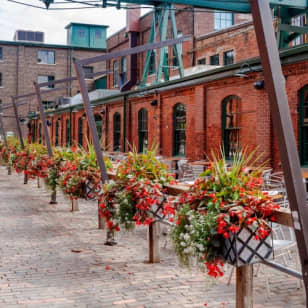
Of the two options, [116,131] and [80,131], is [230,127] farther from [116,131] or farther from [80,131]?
[80,131]

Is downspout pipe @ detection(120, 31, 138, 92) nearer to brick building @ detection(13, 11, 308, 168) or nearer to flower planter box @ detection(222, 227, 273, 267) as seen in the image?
brick building @ detection(13, 11, 308, 168)

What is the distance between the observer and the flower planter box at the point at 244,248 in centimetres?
393

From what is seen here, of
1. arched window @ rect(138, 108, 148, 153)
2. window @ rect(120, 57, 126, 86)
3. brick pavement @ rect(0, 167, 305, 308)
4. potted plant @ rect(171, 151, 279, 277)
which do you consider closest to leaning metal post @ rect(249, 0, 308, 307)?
potted plant @ rect(171, 151, 279, 277)

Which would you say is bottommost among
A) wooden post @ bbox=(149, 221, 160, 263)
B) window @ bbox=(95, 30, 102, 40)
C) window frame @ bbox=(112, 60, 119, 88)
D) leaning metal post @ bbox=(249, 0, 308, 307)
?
wooden post @ bbox=(149, 221, 160, 263)

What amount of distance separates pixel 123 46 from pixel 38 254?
106 feet

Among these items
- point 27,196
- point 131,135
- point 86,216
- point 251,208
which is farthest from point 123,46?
point 251,208

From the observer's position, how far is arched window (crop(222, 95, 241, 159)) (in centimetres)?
1363

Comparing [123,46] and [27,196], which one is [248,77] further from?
[123,46]

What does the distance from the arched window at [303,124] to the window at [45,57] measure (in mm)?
40076

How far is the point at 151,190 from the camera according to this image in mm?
6031

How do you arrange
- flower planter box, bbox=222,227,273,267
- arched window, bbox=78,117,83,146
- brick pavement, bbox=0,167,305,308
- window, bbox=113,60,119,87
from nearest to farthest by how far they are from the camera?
1. flower planter box, bbox=222,227,273,267
2. brick pavement, bbox=0,167,305,308
3. arched window, bbox=78,117,83,146
4. window, bbox=113,60,119,87

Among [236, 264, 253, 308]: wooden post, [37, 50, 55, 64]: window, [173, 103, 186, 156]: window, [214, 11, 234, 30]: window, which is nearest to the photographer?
[236, 264, 253, 308]: wooden post

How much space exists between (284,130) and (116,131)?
772 inches

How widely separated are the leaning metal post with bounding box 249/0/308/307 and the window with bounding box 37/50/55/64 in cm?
4666
